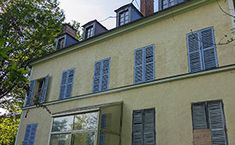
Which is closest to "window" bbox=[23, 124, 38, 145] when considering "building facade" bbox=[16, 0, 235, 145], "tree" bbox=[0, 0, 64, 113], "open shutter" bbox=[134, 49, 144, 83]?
"building facade" bbox=[16, 0, 235, 145]

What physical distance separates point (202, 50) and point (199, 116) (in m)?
2.28

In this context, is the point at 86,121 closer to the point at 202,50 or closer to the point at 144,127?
the point at 144,127

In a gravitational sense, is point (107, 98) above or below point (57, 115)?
above

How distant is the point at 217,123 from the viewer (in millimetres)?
7605

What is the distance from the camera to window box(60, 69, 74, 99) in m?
12.4

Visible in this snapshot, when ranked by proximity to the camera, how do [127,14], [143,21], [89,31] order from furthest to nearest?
[89,31] < [127,14] < [143,21]

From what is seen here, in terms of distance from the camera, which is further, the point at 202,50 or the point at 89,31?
the point at 89,31

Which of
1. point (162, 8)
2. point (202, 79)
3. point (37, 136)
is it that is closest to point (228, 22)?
point (202, 79)

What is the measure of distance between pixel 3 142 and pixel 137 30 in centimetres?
1811

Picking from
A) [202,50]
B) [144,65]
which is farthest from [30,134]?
[202,50]

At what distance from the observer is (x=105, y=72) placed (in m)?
11.3

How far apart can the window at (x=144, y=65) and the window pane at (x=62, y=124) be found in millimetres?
3026

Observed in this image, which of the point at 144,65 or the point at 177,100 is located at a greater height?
the point at 144,65

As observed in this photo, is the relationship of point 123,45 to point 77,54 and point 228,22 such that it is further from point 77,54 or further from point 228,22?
point 228,22
